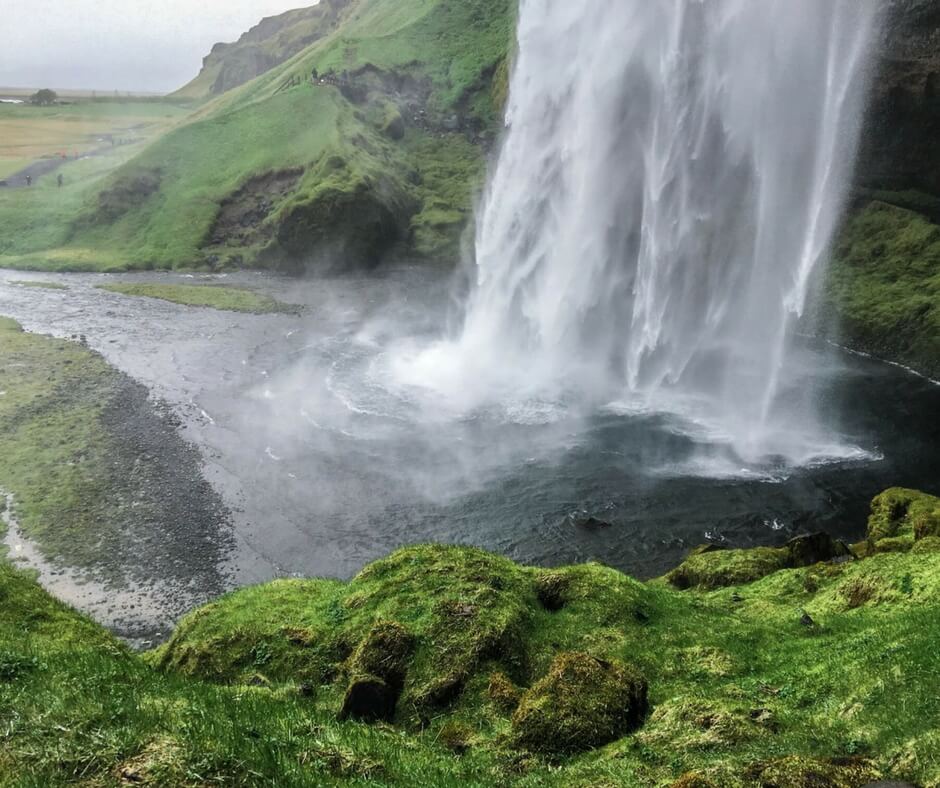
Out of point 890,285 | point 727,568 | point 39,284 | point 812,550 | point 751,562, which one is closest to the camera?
point 727,568

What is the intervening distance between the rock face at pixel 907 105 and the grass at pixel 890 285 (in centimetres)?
354

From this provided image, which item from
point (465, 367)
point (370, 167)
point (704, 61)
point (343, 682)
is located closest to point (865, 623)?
point (343, 682)

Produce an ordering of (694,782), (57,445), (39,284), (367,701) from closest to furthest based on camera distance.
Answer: (694,782) → (367,701) → (57,445) → (39,284)

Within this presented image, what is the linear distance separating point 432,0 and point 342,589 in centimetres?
17019

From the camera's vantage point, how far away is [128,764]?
22.3 feet

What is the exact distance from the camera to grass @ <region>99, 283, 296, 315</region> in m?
76.7

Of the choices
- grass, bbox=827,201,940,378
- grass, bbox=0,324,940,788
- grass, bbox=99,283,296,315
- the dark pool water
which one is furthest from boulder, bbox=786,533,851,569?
grass, bbox=99,283,296,315

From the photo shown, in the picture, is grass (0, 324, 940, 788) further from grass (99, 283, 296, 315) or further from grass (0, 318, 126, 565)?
grass (99, 283, 296, 315)

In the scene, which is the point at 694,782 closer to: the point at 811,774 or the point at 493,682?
the point at 811,774

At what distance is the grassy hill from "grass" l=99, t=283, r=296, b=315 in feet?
45.2

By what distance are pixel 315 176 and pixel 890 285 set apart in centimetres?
7816

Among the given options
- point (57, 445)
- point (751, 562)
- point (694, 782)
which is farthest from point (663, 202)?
point (694, 782)

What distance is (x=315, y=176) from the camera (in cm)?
10475

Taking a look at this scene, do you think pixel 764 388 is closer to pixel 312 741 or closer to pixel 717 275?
pixel 717 275
